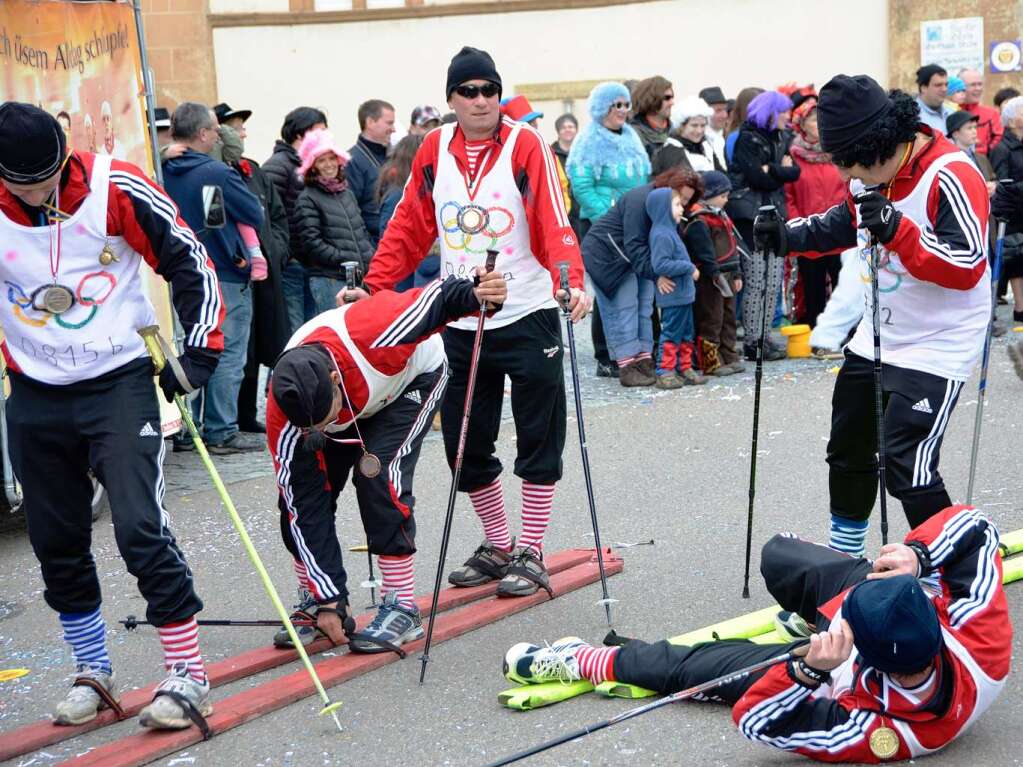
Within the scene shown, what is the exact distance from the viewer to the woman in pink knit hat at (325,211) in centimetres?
999

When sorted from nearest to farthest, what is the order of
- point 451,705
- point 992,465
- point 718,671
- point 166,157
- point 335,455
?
point 718,671, point 451,705, point 335,455, point 992,465, point 166,157

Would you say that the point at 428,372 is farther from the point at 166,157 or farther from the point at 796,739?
the point at 166,157

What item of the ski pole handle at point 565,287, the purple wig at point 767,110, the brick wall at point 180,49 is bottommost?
the ski pole handle at point 565,287

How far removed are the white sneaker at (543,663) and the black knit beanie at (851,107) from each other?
196cm

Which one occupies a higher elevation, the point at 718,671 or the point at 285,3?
the point at 285,3

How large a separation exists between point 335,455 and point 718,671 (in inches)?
70.4

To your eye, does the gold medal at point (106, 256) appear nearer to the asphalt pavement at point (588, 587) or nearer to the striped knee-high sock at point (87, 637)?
the striped knee-high sock at point (87, 637)

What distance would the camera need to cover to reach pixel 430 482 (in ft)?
27.3

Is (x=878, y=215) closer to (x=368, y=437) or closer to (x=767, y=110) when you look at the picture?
(x=368, y=437)

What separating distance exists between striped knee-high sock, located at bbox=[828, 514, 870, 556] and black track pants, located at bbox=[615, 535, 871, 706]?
670mm

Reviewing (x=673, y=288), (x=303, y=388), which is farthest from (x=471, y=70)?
(x=673, y=288)

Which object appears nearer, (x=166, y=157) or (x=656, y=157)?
(x=166, y=157)

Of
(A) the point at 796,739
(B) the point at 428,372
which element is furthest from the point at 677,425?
(A) the point at 796,739

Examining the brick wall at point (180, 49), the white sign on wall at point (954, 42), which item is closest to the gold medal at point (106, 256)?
the brick wall at point (180, 49)
